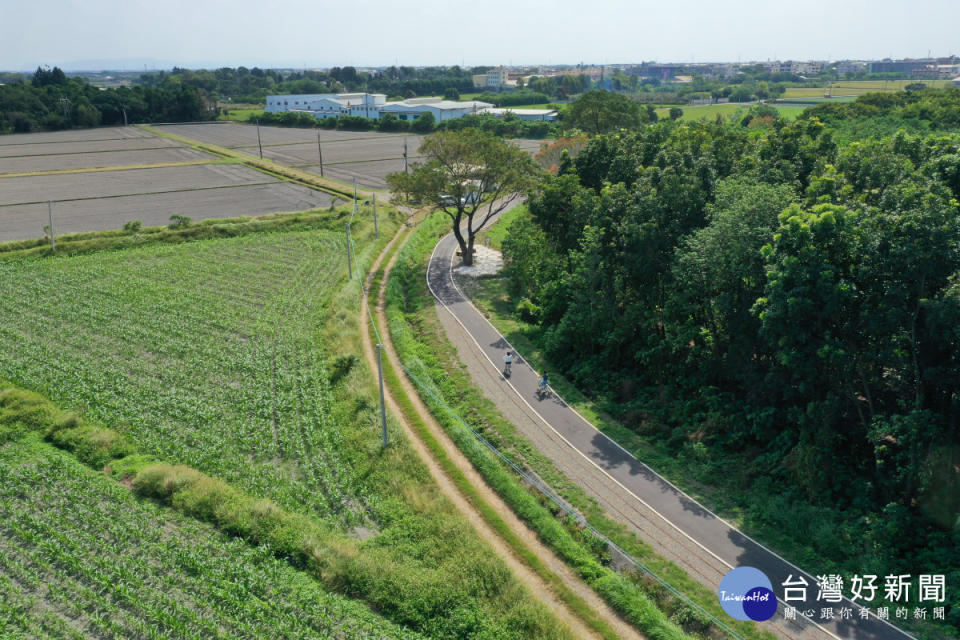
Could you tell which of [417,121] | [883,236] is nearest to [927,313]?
[883,236]

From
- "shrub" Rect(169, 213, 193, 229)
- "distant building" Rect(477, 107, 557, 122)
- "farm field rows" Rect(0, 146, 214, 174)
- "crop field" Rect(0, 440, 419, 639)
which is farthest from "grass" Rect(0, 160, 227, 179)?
"crop field" Rect(0, 440, 419, 639)

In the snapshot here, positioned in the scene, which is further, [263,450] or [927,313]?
[263,450]

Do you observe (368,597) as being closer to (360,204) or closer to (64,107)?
(360,204)

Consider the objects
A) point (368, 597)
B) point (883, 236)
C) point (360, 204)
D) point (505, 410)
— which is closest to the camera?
point (368, 597)

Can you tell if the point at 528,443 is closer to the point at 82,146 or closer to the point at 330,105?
the point at 82,146

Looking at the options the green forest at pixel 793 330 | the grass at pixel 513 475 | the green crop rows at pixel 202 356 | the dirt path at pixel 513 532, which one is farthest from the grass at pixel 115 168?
the dirt path at pixel 513 532

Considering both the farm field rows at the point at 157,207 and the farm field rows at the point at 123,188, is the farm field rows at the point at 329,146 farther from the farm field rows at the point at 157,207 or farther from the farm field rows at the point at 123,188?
the farm field rows at the point at 157,207
